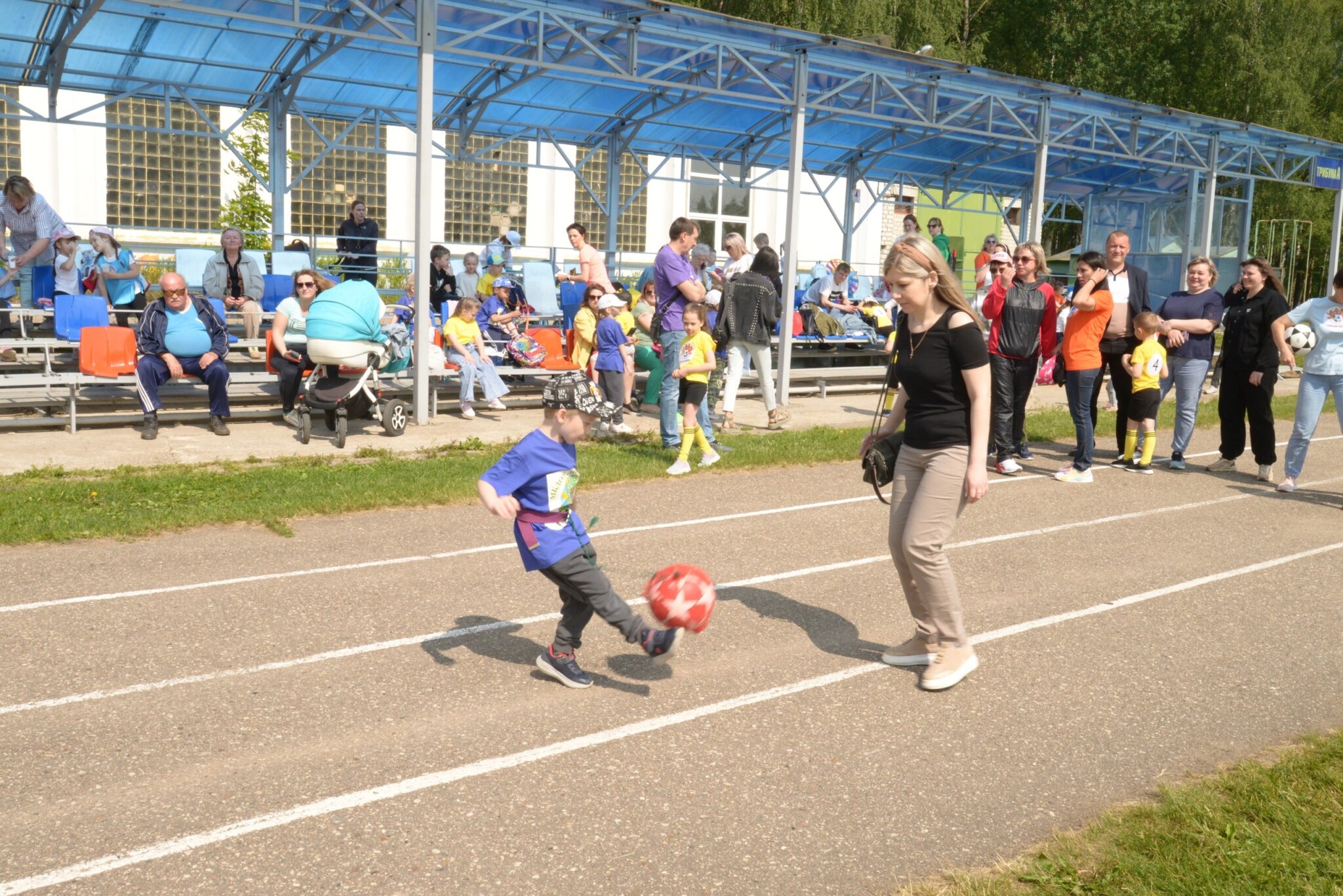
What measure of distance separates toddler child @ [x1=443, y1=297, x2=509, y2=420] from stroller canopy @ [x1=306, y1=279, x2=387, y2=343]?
1.56 metres

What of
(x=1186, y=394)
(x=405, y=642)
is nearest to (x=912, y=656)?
(x=405, y=642)

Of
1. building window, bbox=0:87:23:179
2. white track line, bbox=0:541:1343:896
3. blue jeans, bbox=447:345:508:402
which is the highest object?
building window, bbox=0:87:23:179

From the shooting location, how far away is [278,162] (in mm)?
17891

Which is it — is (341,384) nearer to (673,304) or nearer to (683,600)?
(673,304)

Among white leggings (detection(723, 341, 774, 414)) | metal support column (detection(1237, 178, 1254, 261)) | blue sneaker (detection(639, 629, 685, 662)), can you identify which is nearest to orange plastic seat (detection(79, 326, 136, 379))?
white leggings (detection(723, 341, 774, 414))

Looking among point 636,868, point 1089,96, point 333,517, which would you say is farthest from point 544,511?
point 1089,96

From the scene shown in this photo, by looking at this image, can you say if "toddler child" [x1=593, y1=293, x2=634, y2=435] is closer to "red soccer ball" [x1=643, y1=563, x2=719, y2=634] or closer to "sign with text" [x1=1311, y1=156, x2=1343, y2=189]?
"red soccer ball" [x1=643, y1=563, x2=719, y2=634]

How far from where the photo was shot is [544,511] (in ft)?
16.7

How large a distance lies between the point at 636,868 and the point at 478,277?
51.2 ft

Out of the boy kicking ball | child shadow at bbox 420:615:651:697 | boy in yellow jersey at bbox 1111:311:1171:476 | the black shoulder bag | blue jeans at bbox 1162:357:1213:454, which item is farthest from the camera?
blue jeans at bbox 1162:357:1213:454

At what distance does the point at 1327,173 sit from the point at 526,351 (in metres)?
20.3

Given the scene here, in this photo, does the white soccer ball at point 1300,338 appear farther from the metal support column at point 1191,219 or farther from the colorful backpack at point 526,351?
the metal support column at point 1191,219

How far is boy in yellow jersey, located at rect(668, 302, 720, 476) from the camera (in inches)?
413

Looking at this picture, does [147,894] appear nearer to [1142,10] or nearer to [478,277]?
[478,277]
